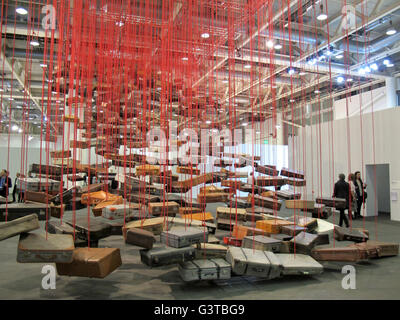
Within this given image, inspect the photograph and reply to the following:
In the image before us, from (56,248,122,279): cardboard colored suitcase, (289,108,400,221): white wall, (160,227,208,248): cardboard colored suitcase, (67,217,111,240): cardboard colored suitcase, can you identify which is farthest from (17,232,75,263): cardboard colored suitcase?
(289,108,400,221): white wall

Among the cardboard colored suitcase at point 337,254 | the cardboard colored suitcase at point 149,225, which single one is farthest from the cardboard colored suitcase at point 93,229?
the cardboard colored suitcase at point 337,254

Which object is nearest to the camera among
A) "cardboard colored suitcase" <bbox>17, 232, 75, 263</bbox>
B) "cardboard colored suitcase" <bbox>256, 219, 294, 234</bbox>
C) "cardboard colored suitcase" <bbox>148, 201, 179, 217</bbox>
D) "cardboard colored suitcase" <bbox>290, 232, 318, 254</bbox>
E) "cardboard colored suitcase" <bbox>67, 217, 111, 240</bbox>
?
"cardboard colored suitcase" <bbox>17, 232, 75, 263</bbox>

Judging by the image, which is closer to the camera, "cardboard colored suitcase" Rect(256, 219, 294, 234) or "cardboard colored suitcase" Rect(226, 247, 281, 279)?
"cardboard colored suitcase" Rect(226, 247, 281, 279)

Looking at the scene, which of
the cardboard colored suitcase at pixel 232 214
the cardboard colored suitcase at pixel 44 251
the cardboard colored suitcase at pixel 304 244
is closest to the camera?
the cardboard colored suitcase at pixel 44 251

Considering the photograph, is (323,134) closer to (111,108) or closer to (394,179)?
(394,179)

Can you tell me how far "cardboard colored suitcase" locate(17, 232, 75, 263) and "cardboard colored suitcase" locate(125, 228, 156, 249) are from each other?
69cm

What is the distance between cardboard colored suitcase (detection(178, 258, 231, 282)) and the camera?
3.08 metres

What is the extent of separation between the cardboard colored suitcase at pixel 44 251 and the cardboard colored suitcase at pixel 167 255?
78 cm

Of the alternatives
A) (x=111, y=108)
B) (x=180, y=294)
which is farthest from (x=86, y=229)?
(x=111, y=108)

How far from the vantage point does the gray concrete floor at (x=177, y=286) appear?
3086 millimetres

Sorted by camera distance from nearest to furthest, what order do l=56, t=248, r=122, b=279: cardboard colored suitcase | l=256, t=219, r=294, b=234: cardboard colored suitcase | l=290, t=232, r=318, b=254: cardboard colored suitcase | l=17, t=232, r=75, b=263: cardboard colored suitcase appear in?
l=17, t=232, r=75, b=263: cardboard colored suitcase → l=56, t=248, r=122, b=279: cardboard colored suitcase → l=290, t=232, r=318, b=254: cardboard colored suitcase → l=256, t=219, r=294, b=234: cardboard colored suitcase

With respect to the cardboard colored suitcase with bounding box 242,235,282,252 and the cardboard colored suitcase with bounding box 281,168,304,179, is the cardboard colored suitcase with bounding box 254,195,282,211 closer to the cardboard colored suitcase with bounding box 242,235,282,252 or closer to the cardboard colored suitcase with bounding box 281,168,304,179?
the cardboard colored suitcase with bounding box 281,168,304,179

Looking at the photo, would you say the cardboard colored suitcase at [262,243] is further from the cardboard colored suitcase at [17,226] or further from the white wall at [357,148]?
the white wall at [357,148]
